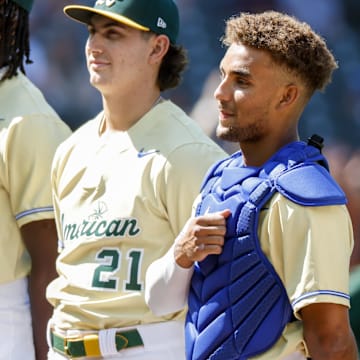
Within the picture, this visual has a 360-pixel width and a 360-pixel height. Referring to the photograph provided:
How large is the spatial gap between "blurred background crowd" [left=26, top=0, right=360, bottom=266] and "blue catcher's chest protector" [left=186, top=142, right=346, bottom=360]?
3394 mm

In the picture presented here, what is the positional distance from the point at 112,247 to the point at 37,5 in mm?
4997

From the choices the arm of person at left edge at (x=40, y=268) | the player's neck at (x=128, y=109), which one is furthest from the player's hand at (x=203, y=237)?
the arm of person at left edge at (x=40, y=268)

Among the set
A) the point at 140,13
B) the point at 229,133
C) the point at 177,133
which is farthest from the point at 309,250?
the point at 140,13

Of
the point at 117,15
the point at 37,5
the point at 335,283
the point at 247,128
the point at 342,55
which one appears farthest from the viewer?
the point at 37,5

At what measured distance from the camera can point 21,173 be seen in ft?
14.0

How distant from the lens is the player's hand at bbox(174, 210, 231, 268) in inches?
116

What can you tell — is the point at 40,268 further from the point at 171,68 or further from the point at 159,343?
the point at 171,68

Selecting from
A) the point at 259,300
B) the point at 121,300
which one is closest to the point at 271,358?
the point at 259,300

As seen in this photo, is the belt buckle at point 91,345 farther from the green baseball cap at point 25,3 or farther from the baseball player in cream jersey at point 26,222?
the green baseball cap at point 25,3

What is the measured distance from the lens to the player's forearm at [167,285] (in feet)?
10.2

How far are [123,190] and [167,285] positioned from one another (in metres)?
0.74

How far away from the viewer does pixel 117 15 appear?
4.01 metres

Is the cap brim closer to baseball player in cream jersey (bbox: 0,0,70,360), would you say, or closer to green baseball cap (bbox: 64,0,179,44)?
green baseball cap (bbox: 64,0,179,44)

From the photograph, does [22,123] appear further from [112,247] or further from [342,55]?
[342,55]
